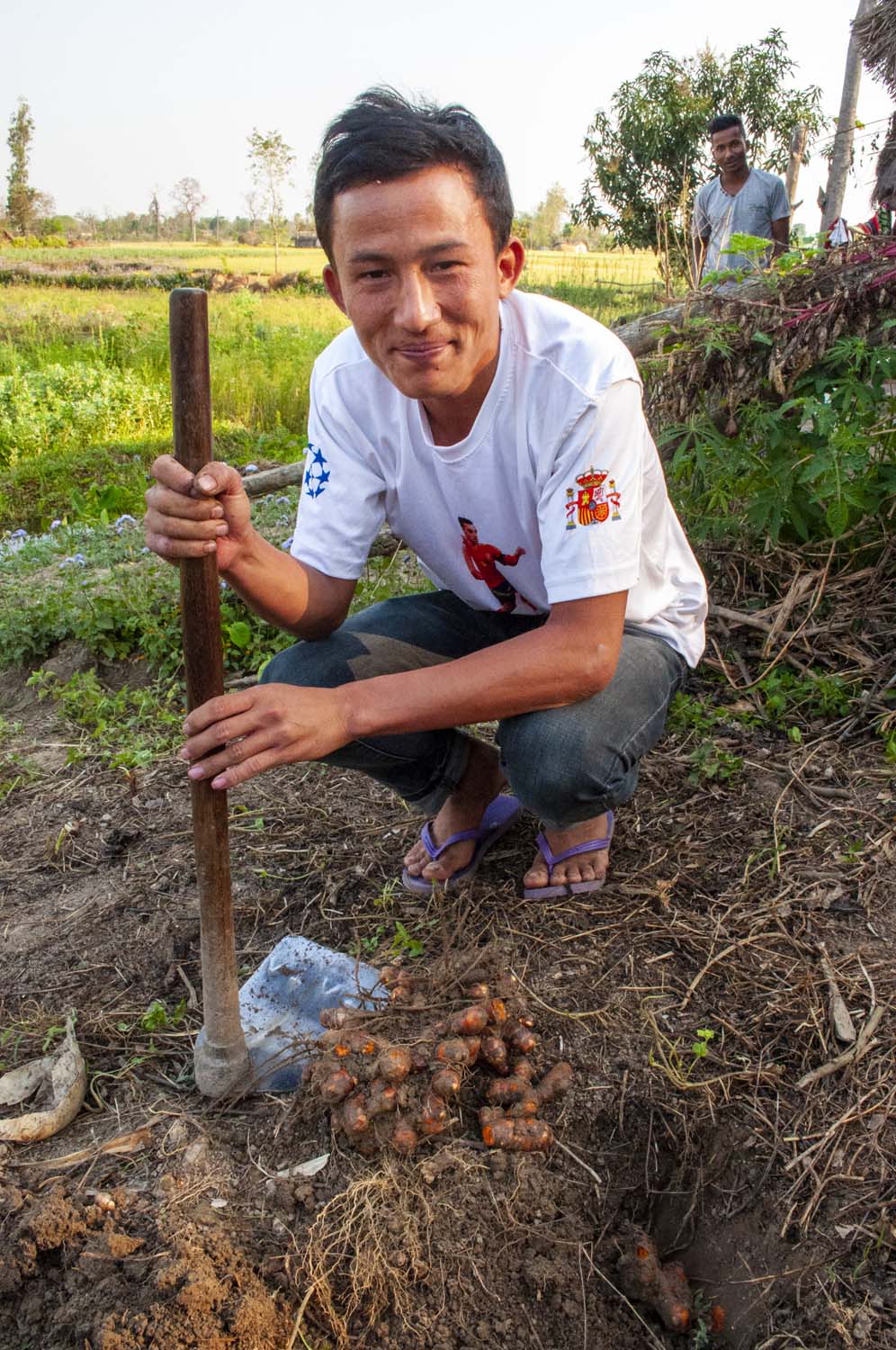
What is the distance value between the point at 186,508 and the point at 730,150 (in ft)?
19.2

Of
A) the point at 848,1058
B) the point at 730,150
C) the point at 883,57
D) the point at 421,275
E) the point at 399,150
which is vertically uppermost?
the point at 883,57

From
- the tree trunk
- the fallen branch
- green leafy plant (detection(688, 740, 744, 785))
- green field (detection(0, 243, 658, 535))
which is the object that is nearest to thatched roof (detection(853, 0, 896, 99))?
green field (detection(0, 243, 658, 535))

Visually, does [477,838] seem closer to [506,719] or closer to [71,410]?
[506,719]

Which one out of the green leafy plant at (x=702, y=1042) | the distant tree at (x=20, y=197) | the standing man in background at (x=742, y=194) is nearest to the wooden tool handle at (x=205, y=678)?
the green leafy plant at (x=702, y=1042)

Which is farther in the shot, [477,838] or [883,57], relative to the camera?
[883,57]

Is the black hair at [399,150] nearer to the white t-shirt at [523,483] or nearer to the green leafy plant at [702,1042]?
the white t-shirt at [523,483]

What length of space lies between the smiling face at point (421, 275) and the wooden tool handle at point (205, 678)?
1.04ft

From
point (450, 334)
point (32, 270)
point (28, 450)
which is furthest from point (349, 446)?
point (32, 270)

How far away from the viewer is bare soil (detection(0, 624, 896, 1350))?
1.51 meters

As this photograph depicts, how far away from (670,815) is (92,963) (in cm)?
146

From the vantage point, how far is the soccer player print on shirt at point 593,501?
1.80 meters

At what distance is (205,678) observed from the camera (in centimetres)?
164

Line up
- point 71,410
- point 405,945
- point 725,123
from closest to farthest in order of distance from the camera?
point 405,945, point 725,123, point 71,410

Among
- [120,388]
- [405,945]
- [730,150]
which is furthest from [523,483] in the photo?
[120,388]
